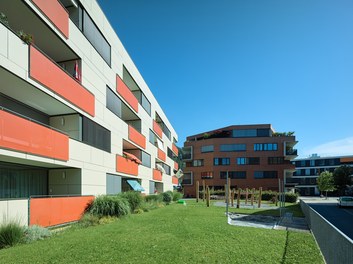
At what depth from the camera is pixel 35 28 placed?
1477cm

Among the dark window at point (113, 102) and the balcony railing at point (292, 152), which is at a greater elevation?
the dark window at point (113, 102)

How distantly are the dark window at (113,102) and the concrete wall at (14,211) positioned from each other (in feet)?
38.3

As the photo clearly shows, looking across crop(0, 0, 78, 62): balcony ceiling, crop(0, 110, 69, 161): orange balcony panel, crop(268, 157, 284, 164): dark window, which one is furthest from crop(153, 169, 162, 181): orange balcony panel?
crop(268, 157, 284, 164): dark window

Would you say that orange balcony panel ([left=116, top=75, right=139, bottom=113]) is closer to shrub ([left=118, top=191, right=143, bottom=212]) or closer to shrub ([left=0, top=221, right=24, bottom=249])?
shrub ([left=118, top=191, right=143, bottom=212])

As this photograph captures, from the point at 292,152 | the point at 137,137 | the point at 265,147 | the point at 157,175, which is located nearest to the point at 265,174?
the point at 265,147

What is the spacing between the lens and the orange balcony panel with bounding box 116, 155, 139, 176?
79.2ft

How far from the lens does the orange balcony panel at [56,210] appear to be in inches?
502

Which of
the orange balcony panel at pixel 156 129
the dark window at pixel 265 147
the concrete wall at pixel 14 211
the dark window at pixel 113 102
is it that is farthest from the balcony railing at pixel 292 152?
the concrete wall at pixel 14 211

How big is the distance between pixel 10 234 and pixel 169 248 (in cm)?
552

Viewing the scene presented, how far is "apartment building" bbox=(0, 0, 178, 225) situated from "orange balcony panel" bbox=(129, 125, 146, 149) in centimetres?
92

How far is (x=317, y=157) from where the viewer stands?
11588 centimetres

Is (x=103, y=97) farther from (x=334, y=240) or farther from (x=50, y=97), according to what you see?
(x=334, y=240)

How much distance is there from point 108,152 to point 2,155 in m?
10.9

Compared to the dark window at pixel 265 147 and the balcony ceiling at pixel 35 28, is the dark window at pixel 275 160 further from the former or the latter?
the balcony ceiling at pixel 35 28
